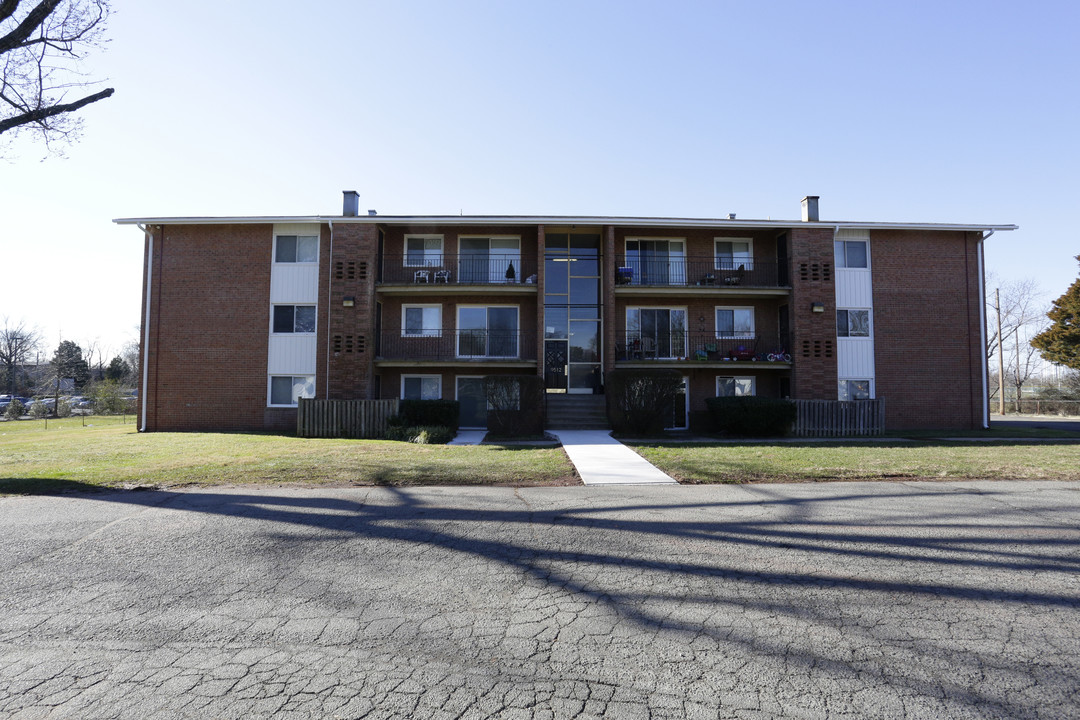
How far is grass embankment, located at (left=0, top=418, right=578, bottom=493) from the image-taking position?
26.5 ft

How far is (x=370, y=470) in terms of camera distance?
8.94 metres

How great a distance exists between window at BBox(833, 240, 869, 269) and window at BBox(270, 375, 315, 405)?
19.3m

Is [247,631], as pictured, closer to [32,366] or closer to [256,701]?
[256,701]

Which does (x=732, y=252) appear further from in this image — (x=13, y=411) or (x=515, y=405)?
(x=13, y=411)

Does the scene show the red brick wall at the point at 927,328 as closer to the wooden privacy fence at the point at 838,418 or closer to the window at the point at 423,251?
the wooden privacy fence at the point at 838,418

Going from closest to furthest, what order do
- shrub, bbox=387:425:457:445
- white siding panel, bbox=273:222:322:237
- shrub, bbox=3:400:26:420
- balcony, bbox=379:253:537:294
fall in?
shrub, bbox=387:425:457:445 < white siding panel, bbox=273:222:322:237 < balcony, bbox=379:253:537:294 < shrub, bbox=3:400:26:420

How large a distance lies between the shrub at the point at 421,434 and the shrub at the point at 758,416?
8.28 metres

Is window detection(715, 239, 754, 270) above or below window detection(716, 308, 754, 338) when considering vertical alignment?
above

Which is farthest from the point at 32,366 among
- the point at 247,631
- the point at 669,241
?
the point at 247,631

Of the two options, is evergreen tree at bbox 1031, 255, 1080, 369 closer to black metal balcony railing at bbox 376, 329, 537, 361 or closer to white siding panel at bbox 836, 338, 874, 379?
white siding panel at bbox 836, 338, 874, 379

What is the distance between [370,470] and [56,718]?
21.3 feet

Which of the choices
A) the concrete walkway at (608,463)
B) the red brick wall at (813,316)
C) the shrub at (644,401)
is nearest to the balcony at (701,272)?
the red brick wall at (813,316)

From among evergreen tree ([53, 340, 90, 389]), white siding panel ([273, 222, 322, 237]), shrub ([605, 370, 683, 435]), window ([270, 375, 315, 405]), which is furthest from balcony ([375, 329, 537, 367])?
evergreen tree ([53, 340, 90, 389])

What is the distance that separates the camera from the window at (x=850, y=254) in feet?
69.2
